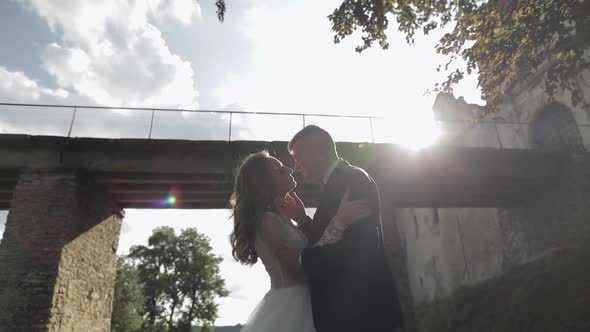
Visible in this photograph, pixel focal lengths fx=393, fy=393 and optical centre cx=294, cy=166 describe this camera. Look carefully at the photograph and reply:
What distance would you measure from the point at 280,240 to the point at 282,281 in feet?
1.00

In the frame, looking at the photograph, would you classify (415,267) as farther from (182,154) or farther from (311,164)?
(311,164)

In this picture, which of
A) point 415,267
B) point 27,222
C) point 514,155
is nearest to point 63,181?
point 27,222

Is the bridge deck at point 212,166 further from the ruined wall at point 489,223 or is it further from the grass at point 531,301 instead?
the grass at point 531,301

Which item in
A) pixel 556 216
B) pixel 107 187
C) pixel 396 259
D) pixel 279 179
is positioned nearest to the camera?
pixel 279 179

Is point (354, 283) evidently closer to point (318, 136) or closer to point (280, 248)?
point (280, 248)

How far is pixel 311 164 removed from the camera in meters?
2.53

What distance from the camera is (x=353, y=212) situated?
6.64 ft

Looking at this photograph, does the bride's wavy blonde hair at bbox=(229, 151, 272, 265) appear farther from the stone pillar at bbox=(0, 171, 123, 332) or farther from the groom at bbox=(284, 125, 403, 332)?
the stone pillar at bbox=(0, 171, 123, 332)

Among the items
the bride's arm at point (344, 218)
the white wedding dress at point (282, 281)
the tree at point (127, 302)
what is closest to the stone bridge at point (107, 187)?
the white wedding dress at point (282, 281)

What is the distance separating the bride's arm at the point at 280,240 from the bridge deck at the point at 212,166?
7.90 metres

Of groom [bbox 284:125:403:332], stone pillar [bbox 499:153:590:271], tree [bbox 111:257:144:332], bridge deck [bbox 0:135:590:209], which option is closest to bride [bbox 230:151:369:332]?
groom [bbox 284:125:403:332]

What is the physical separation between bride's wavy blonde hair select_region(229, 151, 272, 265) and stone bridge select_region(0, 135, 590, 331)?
7985 mm

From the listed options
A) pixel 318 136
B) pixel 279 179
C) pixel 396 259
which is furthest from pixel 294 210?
pixel 396 259

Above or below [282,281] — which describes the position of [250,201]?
above
